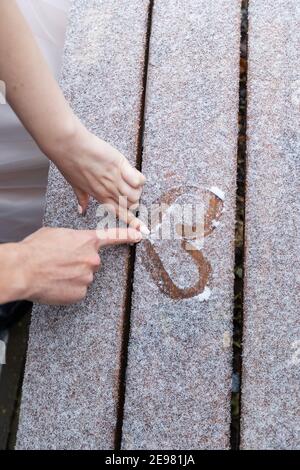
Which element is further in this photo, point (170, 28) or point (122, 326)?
point (170, 28)

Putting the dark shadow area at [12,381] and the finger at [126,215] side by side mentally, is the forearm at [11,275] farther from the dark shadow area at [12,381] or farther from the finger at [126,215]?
the dark shadow area at [12,381]

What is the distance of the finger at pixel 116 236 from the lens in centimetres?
102

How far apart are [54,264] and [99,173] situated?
20cm

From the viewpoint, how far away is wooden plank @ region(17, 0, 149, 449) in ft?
3.21

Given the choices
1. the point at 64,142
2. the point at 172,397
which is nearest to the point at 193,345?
the point at 172,397

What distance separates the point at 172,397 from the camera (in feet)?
3.18

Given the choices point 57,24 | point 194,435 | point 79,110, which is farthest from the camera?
point 57,24

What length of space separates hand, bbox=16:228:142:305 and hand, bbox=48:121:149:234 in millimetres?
Result: 94

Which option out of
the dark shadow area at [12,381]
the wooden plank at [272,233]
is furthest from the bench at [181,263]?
the dark shadow area at [12,381]

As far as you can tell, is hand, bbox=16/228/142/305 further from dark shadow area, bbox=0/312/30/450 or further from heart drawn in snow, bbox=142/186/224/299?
dark shadow area, bbox=0/312/30/450

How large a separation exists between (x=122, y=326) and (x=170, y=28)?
0.67 metres

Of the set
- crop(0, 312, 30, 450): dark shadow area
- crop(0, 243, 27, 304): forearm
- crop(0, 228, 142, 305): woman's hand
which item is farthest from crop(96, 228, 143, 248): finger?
crop(0, 312, 30, 450): dark shadow area

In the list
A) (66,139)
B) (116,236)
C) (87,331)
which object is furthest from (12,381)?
(66,139)

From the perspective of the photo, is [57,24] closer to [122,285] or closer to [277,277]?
[122,285]
